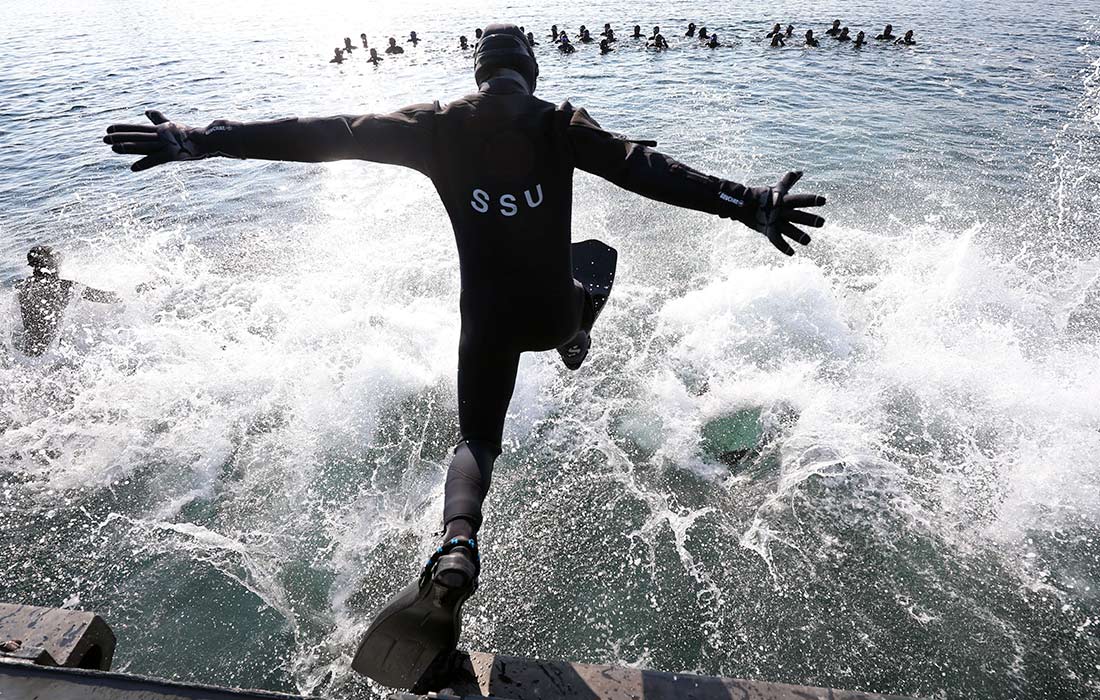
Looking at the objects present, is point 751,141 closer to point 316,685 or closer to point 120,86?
point 316,685

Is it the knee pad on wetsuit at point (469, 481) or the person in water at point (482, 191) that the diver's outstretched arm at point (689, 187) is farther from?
the knee pad on wetsuit at point (469, 481)

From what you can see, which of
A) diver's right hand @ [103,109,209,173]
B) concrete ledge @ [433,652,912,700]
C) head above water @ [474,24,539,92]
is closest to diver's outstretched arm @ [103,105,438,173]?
diver's right hand @ [103,109,209,173]

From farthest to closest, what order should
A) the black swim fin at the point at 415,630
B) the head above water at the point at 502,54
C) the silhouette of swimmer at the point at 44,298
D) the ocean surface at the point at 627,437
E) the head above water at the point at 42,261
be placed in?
1. the head above water at the point at 42,261
2. the silhouette of swimmer at the point at 44,298
3. the ocean surface at the point at 627,437
4. the head above water at the point at 502,54
5. the black swim fin at the point at 415,630

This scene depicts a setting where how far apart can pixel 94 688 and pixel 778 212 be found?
11.1ft

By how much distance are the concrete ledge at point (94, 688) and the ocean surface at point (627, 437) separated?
136 cm

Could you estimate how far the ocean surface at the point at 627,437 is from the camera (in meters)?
3.76

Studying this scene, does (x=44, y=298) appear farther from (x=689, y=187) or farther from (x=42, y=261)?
(x=689, y=187)

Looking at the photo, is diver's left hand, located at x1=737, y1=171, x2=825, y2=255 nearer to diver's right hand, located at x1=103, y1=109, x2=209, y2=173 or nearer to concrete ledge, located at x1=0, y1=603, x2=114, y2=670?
diver's right hand, located at x1=103, y1=109, x2=209, y2=173

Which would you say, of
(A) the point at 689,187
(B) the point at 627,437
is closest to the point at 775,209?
(A) the point at 689,187

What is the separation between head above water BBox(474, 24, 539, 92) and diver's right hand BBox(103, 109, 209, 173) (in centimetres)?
148

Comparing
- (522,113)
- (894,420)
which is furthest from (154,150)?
(894,420)

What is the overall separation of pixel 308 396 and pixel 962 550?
5.75 m

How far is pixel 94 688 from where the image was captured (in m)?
2.28

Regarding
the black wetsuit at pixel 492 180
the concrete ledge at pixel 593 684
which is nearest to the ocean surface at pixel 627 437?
the concrete ledge at pixel 593 684
